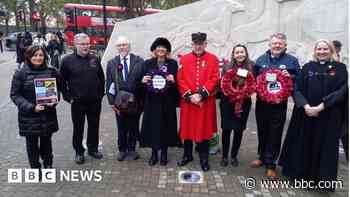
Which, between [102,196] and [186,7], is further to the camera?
[186,7]

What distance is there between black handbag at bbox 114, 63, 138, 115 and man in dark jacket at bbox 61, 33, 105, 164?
252 mm

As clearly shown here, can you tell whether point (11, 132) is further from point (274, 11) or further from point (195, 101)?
point (274, 11)

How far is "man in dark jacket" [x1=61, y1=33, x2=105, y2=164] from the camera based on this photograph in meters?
4.59

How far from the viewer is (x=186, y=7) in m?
9.01

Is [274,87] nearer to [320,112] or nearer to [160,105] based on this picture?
[320,112]

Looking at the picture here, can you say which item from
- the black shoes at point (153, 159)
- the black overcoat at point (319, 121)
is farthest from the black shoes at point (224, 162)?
the black overcoat at point (319, 121)

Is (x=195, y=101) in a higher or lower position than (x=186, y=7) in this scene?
lower

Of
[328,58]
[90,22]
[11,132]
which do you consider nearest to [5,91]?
[11,132]

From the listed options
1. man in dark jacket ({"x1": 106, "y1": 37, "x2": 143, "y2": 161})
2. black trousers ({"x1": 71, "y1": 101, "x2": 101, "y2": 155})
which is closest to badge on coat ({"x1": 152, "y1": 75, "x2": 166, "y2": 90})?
man in dark jacket ({"x1": 106, "y1": 37, "x2": 143, "y2": 161})

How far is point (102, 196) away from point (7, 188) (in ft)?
3.69

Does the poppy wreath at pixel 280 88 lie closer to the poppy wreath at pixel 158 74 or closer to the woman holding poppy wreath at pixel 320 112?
the woman holding poppy wreath at pixel 320 112

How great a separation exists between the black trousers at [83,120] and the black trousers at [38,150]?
1.65 ft

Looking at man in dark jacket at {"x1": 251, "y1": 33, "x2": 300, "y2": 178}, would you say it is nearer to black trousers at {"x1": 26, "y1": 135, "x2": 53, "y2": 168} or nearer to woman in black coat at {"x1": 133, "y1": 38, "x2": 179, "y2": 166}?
woman in black coat at {"x1": 133, "y1": 38, "x2": 179, "y2": 166}

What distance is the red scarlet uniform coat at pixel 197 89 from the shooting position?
4.44 meters
